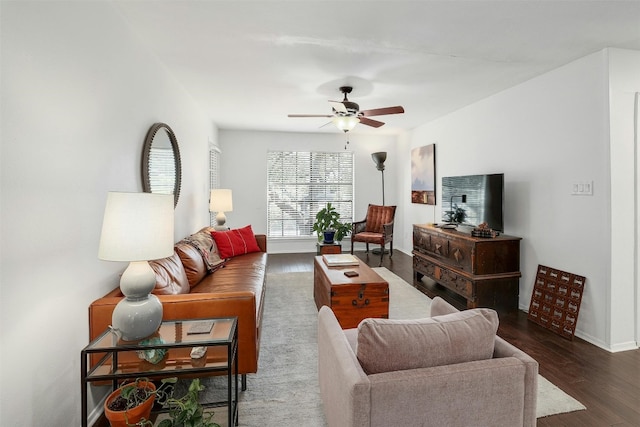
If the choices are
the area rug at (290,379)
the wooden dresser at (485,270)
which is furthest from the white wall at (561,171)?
the area rug at (290,379)

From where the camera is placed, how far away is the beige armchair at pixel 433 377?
1.22m

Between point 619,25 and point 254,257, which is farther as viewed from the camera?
point 254,257

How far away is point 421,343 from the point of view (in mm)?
1312

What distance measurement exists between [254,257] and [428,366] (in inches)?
121

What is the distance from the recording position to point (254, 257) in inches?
162

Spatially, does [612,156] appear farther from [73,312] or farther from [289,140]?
[289,140]

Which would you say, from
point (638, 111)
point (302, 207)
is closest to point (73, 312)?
point (638, 111)

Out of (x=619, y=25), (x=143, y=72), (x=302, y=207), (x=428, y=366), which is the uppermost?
(x=619, y=25)

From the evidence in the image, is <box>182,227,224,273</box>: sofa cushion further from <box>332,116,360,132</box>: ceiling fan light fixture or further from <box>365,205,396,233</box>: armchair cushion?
<box>365,205,396,233</box>: armchair cushion

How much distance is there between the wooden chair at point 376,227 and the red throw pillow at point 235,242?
7.56 ft

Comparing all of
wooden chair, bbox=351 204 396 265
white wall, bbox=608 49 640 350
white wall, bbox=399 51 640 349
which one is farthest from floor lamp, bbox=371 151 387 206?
white wall, bbox=608 49 640 350

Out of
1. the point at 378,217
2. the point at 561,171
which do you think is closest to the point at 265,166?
the point at 378,217

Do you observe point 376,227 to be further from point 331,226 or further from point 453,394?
point 453,394

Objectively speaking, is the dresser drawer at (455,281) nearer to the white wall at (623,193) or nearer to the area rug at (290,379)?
the area rug at (290,379)
